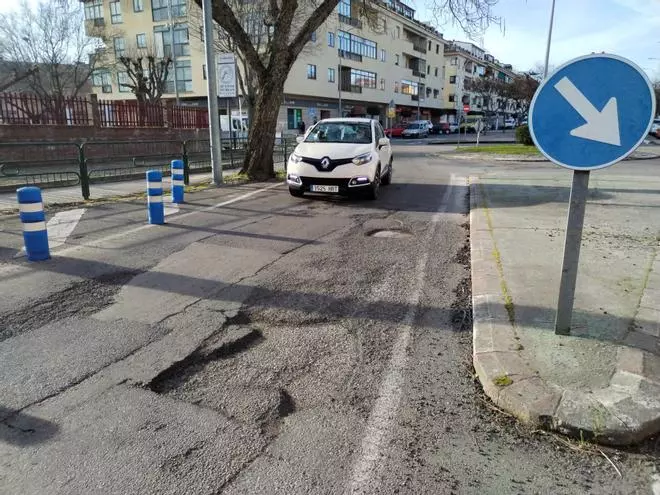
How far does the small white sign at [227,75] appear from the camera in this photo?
14.6 metres

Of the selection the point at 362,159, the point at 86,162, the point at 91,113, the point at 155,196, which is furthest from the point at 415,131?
the point at 155,196

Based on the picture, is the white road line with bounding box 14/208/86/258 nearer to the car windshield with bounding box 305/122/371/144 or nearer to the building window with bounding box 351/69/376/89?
the car windshield with bounding box 305/122/371/144

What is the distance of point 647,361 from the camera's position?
10.7 feet

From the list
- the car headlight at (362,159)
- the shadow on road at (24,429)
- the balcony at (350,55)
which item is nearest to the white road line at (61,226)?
the shadow on road at (24,429)

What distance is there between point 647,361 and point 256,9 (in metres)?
30.6

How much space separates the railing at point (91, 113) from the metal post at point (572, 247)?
17349 millimetres

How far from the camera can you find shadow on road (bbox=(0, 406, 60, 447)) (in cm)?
265

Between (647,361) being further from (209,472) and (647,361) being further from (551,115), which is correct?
(209,472)

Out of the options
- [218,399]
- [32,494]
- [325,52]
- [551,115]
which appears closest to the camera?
[32,494]

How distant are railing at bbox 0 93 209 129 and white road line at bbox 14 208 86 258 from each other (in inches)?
347

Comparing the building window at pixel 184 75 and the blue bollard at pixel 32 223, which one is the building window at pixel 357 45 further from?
the blue bollard at pixel 32 223

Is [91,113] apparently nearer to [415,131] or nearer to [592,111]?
[592,111]

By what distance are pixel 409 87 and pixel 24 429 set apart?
7221 cm

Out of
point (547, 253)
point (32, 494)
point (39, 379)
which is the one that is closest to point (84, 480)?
point (32, 494)
